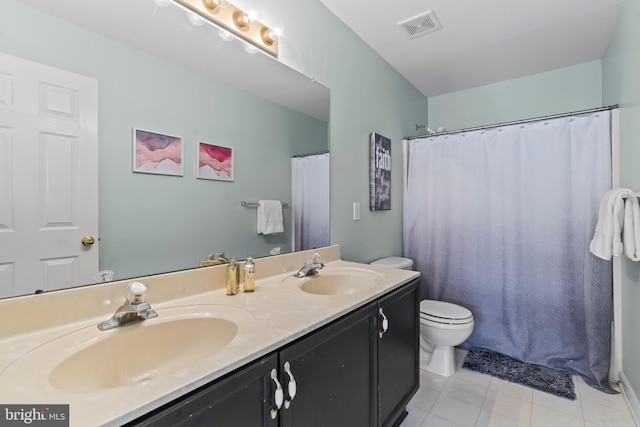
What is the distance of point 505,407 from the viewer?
1652 mm

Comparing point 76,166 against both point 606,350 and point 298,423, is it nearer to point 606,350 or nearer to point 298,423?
point 298,423

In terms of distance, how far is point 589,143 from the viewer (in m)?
1.91

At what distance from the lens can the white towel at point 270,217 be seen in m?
1.41

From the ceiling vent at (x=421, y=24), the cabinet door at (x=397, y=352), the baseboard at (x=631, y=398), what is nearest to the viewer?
the cabinet door at (x=397, y=352)

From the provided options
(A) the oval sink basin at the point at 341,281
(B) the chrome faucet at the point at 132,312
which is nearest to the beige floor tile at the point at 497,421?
(A) the oval sink basin at the point at 341,281

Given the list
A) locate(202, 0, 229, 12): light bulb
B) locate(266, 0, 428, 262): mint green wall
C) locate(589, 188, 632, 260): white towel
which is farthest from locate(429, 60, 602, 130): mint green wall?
locate(202, 0, 229, 12): light bulb

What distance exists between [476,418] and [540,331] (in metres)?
0.94

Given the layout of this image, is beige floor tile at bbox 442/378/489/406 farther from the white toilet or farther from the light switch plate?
the light switch plate

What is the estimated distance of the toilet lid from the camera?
6.29 ft

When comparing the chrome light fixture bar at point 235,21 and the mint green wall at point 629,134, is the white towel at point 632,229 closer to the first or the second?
the mint green wall at point 629,134

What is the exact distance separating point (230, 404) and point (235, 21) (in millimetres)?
1416

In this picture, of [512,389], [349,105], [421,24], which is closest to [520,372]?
[512,389]

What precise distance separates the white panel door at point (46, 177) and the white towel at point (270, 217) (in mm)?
647

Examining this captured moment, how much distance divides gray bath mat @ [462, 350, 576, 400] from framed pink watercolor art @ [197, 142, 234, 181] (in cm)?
209
